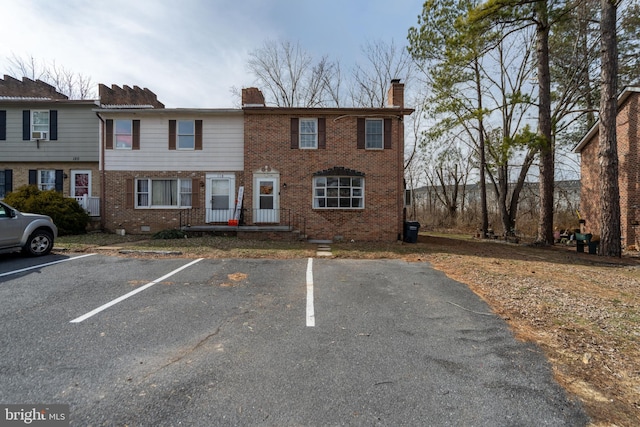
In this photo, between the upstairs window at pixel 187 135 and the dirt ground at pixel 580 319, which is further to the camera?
the upstairs window at pixel 187 135

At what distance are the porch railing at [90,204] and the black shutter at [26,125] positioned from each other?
4433mm

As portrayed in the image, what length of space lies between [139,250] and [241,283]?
525 cm

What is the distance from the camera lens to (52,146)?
15.2 metres

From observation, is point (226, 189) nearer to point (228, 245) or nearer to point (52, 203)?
point (228, 245)

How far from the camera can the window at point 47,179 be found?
50.2 feet

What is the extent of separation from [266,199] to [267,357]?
36.2ft

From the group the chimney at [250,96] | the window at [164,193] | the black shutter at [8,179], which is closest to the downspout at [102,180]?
the window at [164,193]

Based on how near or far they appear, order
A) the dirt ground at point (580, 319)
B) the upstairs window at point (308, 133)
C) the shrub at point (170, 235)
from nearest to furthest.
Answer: the dirt ground at point (580, 319), the shrub at point (170, 235), the upstairs window at point (308, 133)

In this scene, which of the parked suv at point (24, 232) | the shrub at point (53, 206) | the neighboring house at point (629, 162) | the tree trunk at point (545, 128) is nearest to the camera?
the parked suv at point (24, 232)

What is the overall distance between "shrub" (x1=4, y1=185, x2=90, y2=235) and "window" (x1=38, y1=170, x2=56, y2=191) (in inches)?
118

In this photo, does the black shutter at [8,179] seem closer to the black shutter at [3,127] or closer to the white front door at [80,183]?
the black shutter at [3,127]

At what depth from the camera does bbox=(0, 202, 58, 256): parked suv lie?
759 centimetres

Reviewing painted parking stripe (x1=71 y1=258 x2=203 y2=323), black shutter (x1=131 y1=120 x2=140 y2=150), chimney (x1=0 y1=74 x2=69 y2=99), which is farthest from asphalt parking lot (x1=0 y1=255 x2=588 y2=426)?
chimney (x1=0 y1=74 x2=69 y2=99)

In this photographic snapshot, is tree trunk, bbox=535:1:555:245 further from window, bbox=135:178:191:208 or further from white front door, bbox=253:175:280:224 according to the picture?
window, bbox=135:178:191:208
